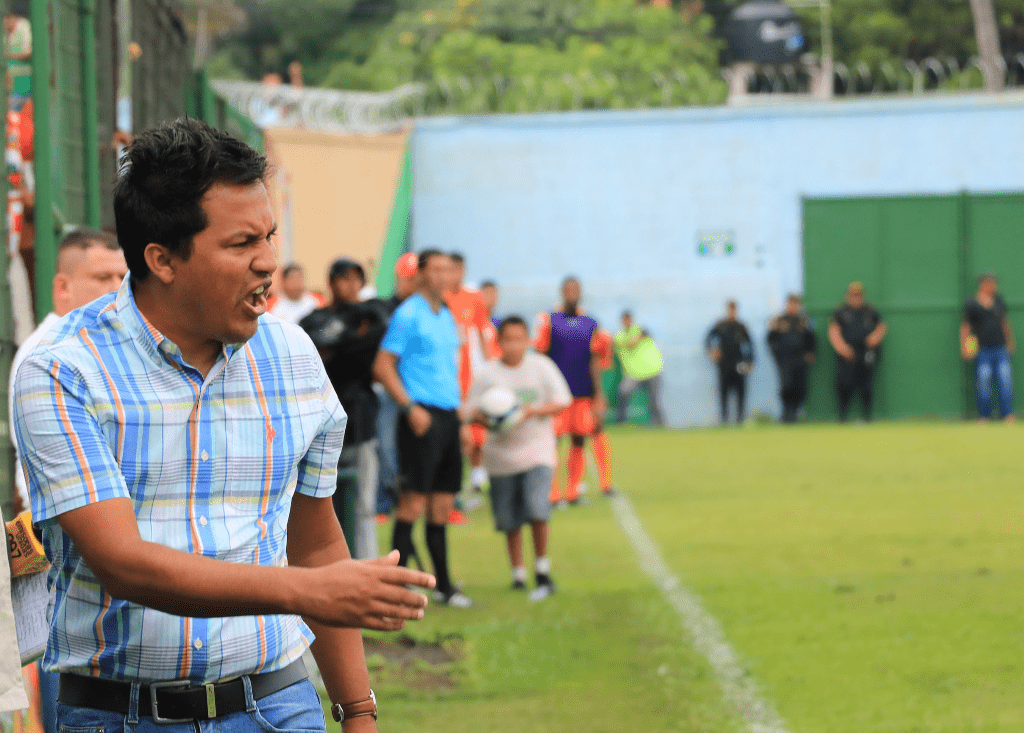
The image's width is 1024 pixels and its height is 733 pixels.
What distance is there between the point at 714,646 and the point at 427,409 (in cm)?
255

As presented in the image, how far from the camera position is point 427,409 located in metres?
8.72

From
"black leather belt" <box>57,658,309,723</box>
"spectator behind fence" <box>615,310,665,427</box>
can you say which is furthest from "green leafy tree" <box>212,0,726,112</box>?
"black leather belt" <box>57,658,309,723</box>

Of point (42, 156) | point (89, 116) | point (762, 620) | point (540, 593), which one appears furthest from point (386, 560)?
point (540, 593)

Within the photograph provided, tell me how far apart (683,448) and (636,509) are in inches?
264

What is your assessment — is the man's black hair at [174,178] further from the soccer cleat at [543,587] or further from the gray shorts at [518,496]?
the gray shorts at [518,496]

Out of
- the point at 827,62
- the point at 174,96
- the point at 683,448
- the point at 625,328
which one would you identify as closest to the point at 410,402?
the point at 174,96

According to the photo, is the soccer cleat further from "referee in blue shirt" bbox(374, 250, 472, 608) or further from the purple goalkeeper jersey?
the purple goalkeeper jersey

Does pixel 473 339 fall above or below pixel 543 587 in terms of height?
above

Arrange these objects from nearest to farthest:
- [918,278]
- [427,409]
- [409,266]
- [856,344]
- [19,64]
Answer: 1. [19,64]
2. [427,409]
3. [409,266]
4. [856,344]
5. [918,278]

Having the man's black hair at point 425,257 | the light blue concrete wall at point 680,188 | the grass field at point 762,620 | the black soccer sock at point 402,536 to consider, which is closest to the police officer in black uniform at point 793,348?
the light blue concrete wall at point 680,188

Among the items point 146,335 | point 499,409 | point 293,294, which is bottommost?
point 499,409

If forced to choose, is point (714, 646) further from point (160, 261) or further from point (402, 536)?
point (160, 261)

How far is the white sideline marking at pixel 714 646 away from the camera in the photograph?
227 inches

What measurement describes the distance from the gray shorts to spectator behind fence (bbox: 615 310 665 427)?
1459cm
